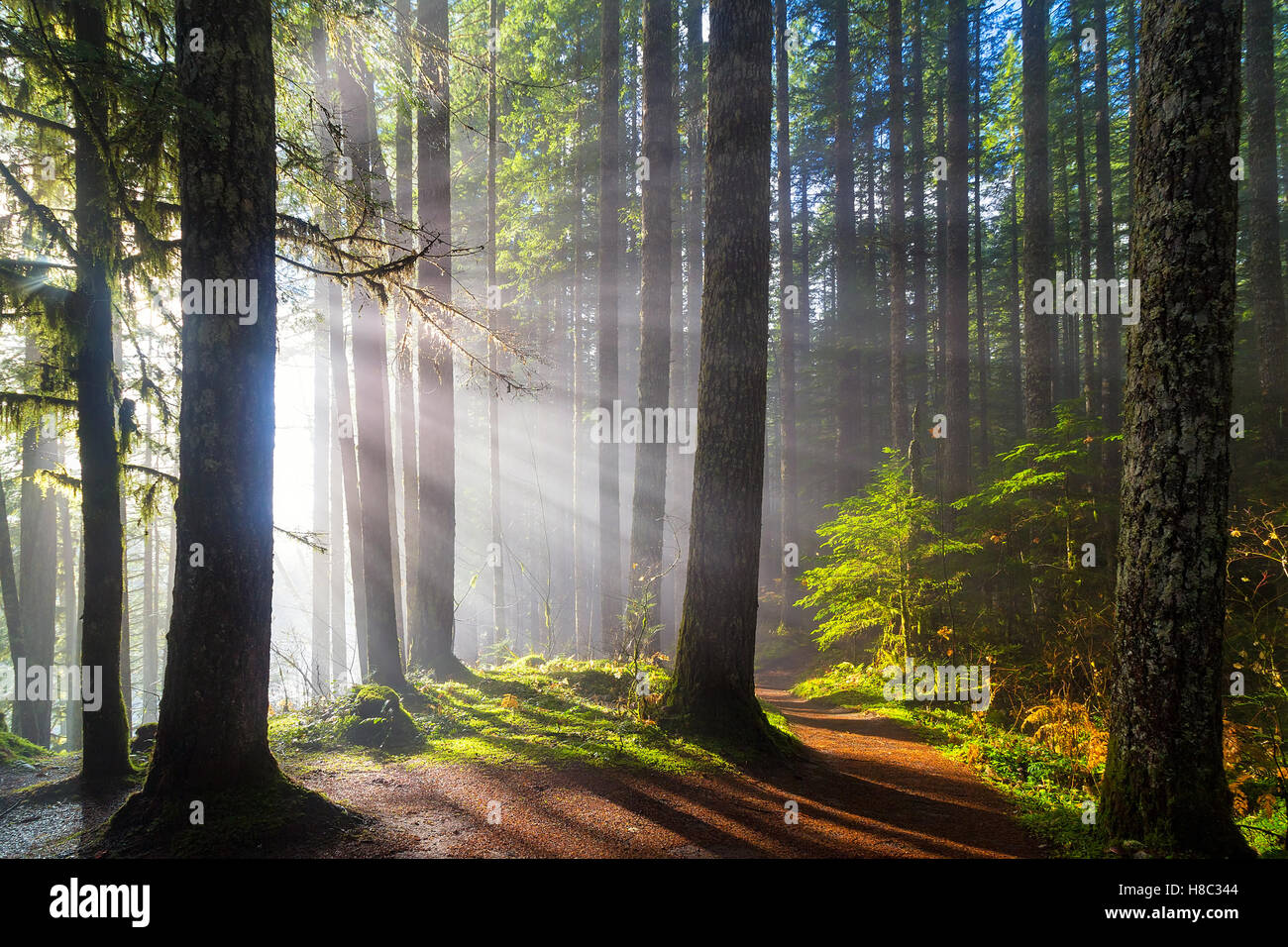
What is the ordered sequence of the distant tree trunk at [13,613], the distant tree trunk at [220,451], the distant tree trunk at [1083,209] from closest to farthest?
the distant tree trunk at [220,451]
the distant tree trunk at [13,613]
the distant tree trunk at [1083,209]

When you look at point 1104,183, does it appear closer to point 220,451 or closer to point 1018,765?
point 1018,765

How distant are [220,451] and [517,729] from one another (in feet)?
14.6

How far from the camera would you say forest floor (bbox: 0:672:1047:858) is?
4.14 meters

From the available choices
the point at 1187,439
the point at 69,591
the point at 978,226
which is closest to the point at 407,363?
the point at 1187,439

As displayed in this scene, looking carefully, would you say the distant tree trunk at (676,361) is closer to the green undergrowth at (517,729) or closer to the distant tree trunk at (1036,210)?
the distant tree trunk at (1036,210)

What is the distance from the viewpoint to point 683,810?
466cm

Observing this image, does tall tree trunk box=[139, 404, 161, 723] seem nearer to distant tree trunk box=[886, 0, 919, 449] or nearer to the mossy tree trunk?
the mossy tree trunk

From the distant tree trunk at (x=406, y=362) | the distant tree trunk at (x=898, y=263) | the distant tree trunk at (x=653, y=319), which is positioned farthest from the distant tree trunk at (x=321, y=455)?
the distant tree trunk at (x=898, y=263)

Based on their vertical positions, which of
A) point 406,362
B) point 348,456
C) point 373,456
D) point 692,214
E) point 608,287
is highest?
point 692,214

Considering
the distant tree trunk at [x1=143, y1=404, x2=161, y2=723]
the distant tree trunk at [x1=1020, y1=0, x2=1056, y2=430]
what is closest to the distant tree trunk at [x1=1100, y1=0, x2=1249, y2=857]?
the distant tree trunk at [x1=1020, y1=0, x2=1056, y2=430]

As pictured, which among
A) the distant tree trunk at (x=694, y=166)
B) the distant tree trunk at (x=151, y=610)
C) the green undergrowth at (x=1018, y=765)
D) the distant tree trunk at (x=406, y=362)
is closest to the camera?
the green undergrowth at (x=1018, y=765)

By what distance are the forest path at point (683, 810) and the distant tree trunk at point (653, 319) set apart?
532cm

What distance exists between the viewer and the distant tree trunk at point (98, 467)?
18.1ft

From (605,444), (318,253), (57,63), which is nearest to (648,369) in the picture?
(605,444)
